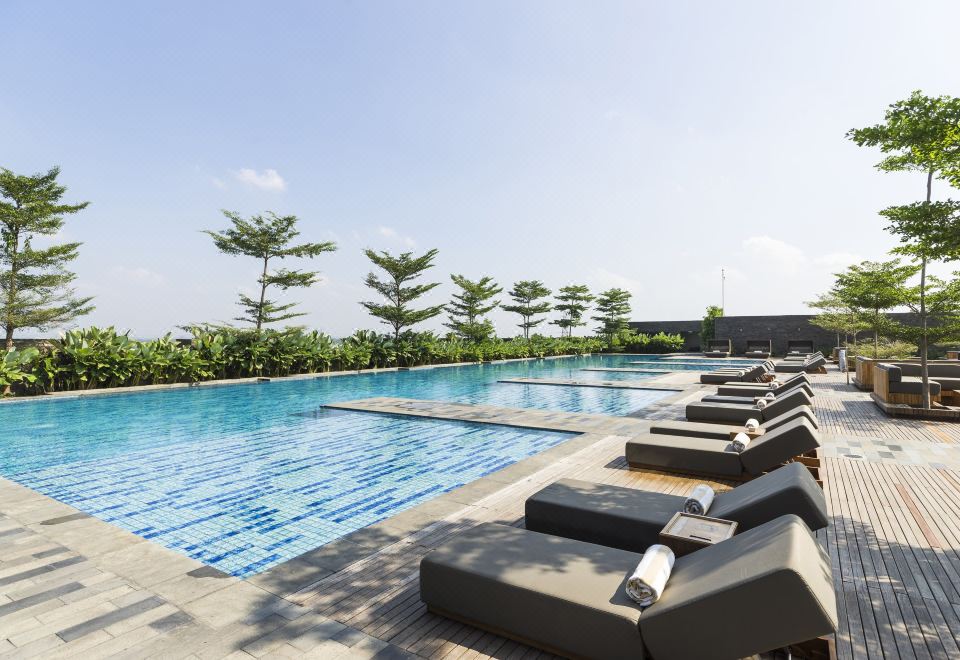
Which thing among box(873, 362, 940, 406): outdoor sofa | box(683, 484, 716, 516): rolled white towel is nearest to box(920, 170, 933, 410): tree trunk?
box(873, 362, 940, 406): outdoor sofa

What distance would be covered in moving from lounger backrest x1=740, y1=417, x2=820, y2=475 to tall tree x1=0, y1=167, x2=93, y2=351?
21.4 metres

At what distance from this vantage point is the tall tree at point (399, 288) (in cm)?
2400

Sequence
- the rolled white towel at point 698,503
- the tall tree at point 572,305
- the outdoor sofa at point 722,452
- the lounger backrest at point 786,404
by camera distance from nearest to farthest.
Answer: the rolled white towel at point 698,503 → the outdoor sofa at point 722,452 → the lounger backrest at point 786,404 → the tall tree at point 572,305

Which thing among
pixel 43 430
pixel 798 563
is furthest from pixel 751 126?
pixel 43 430

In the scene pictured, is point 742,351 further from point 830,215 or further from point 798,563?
point 798,563

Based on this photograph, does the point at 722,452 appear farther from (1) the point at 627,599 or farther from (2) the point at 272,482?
(2) the point at 272,482

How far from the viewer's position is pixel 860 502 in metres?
4.28

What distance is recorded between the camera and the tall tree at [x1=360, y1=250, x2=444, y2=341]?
2400 centimetres

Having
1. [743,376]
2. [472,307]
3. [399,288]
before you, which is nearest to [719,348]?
[472,307]

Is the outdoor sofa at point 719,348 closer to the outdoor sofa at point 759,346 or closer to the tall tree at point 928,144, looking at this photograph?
the outdoor sofa at point 759,346

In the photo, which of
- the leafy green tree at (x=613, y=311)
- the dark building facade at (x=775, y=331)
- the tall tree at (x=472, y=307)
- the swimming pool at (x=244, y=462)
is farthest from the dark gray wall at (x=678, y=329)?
the swimming pool at (x=244, y=462)

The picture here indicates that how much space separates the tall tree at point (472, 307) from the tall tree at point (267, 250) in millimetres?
10018

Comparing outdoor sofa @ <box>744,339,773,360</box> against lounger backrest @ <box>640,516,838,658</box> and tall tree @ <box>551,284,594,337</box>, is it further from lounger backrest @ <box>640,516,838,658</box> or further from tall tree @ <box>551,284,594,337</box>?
lounger backrest @ <box>640,516,838,658</box>

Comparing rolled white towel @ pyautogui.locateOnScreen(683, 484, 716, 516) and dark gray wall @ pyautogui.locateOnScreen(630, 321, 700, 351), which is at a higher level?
dark gray wall @ pyautogui.locateOnScreen(630, 321, 700, 351)
